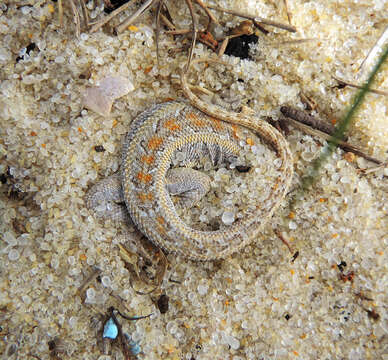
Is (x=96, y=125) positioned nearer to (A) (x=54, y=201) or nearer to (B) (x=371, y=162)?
(A) (x=54, y=201)

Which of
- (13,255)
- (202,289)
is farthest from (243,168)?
(13,255)

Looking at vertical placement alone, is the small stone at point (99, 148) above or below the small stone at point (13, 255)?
above

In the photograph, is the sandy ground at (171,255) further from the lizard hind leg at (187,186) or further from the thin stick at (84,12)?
the lizard hind leg at (187,186)

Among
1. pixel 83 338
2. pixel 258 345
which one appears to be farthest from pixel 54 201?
pixel 258 345

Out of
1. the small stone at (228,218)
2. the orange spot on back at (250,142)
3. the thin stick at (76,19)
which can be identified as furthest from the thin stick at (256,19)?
the small stone at (228,218)

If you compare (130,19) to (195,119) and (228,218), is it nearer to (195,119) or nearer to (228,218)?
(195,119)

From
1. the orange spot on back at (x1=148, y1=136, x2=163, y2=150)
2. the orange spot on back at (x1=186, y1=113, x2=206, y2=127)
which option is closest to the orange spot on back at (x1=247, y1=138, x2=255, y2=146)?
the orange spot on back at (x1=186, y1=113, x2=206, y2=127)
